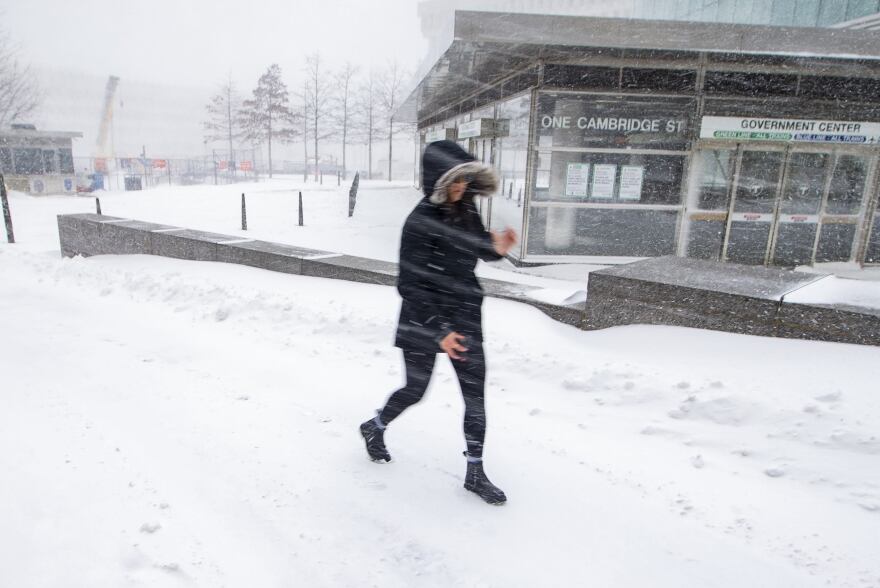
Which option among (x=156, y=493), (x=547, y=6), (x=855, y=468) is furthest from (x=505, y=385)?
(x=547, y=6)

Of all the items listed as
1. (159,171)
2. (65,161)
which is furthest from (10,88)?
(159,171)

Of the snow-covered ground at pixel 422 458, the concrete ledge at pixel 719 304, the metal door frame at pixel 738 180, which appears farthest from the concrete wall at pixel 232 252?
the metal door frame at pixel 738 180

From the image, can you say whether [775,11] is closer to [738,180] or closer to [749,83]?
[749,83]

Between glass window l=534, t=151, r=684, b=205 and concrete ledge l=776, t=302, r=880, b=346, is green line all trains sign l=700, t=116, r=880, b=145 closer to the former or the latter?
glass window l=534, t=151, r=684, b=205

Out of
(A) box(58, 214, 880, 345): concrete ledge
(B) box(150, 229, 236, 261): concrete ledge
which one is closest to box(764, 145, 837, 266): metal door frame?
(A) box(58, 214, 880, 345): concrete ledge

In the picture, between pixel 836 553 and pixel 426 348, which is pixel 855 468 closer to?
pixel 836 553

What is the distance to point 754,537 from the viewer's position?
2.74m

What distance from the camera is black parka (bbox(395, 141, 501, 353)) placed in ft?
9.21

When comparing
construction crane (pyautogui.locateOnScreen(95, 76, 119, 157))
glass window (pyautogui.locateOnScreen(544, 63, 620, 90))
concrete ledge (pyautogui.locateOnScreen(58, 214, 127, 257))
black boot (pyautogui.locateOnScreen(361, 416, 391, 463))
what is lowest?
black boot (pyautogui.locateOnScreen(361, 416, 391, 463))

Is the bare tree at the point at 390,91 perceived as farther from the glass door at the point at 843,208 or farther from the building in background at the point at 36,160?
the glass door at the point at 843,208

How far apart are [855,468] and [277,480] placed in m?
3.23

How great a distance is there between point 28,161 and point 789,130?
32002mm

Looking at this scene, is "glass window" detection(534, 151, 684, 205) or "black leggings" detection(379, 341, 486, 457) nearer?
"black leggings" detection(379, 341, 486, 457)

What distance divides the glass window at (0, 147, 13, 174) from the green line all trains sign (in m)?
30.6
